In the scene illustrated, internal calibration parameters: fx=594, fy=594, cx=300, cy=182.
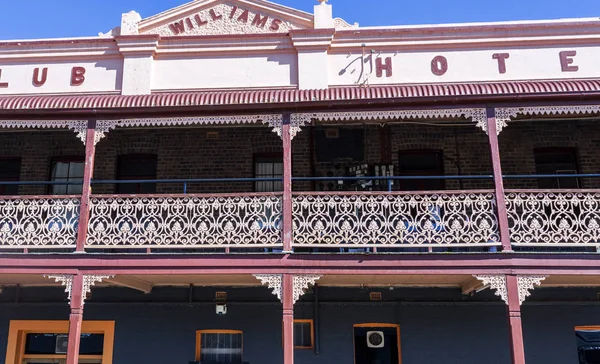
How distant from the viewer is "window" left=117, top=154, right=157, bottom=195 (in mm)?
12531

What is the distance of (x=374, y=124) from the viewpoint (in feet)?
39.8

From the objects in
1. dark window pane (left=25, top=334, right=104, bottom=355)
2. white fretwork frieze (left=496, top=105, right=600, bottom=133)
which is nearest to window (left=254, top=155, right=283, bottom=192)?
dark window pane (left=25, top=334, right=104, bottom=355)

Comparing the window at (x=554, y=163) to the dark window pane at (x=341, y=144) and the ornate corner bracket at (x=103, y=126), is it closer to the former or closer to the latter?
the dark window pane at (x=341, y=144)

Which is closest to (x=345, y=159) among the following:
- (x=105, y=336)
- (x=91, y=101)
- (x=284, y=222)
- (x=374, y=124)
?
(x=374, y=124)

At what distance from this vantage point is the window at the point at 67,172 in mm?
12617

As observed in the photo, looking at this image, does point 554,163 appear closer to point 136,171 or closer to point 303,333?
point 303,333

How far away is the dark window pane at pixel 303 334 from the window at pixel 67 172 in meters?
5.46

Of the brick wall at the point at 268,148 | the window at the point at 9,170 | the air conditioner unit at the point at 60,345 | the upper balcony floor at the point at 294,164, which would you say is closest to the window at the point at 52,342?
the air conditioner unit at the point at 60,345

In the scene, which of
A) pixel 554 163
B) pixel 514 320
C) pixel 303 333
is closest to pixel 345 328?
pixel 303 333

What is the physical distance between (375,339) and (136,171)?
6016 millimetres

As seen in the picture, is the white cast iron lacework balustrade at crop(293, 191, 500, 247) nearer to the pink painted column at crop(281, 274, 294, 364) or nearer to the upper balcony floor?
the upper balcony floor

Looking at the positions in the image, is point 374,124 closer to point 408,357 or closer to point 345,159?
point 345,159

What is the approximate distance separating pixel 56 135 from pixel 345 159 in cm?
616

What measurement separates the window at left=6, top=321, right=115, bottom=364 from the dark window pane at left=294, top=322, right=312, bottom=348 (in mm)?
3524
